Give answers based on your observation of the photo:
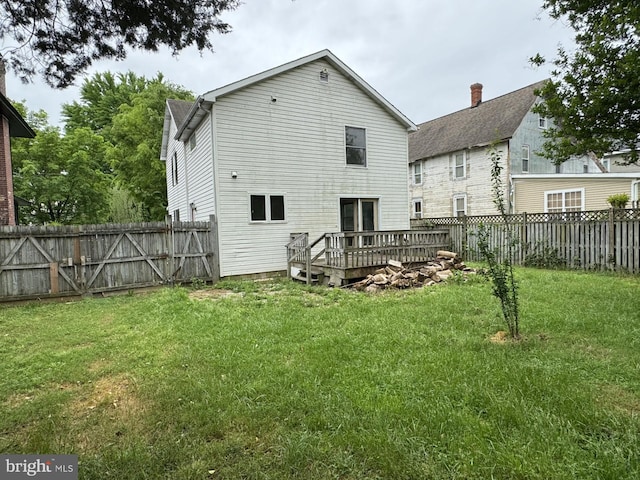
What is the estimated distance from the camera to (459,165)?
20703 mm

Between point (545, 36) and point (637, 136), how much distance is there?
286 cm

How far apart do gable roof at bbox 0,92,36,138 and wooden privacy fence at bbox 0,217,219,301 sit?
7806 mm

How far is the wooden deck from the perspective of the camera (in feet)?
29.9

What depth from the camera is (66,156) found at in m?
22.0

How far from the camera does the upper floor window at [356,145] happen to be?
12336 millimetres

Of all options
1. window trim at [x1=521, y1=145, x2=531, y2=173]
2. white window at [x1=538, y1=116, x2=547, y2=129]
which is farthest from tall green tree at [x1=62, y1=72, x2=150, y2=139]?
white window at [x1=538, y1=116, x2=547, y2=129]

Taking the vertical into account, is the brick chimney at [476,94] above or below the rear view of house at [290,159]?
above

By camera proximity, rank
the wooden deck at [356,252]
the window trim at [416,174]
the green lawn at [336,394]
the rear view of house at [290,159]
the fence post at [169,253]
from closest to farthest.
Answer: the green lawn at [336,394] → the wooden deck at [356,252] → the fence post at [169,253] → the rear view of house at [290,159] → the window trim at [416,174]

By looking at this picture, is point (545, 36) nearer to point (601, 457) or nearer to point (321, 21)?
point (321, 21)

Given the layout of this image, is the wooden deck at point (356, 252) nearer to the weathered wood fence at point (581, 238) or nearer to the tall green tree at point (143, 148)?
the weathered wood fence at point (581, 238)

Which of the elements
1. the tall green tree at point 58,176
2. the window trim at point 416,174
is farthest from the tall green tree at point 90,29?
the tall green tree at point 58,176

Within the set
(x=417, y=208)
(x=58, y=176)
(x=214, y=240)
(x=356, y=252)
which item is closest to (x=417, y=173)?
(x=417, y=208)

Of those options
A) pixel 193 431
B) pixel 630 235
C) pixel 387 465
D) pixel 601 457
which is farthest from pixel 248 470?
pixel 630 235

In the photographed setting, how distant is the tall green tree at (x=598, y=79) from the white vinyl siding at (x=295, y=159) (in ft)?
19.8
